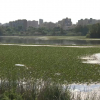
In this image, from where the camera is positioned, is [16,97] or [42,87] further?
[42,87]

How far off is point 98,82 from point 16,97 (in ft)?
16.4

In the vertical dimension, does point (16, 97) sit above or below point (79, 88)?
above

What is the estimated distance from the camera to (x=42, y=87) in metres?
6.30

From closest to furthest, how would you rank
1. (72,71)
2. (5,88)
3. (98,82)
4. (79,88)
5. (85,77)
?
1. (5,88)
2. (79,88)
3. (98,82)
4. (85,77)
5. (72,71)

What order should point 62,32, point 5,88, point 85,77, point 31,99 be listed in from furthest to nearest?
1. point 62,32
2. point 85,77
3. point 5,88
4. point 31,99

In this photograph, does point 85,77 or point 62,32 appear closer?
point 85,77

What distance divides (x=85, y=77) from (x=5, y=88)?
4.84 metres

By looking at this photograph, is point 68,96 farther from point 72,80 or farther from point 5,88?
point 72,80

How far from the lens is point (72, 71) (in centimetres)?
1130

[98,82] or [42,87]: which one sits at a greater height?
[42,87]

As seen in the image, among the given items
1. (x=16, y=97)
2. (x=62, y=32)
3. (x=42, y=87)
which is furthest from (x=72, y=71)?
(x=62, y=32)

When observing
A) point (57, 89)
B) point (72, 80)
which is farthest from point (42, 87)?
point (72, 80)

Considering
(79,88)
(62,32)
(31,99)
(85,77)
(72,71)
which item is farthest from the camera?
(62,32)

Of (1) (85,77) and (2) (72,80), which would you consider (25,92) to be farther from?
(1) (85,77)
